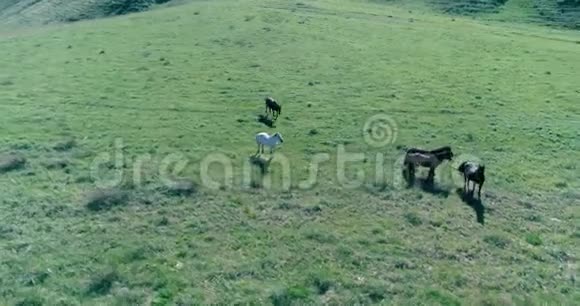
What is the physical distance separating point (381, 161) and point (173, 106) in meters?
12.8

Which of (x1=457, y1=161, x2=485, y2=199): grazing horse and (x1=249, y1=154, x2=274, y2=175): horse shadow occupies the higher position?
(x1=457, y1=161, x2=485, y2=199): grazing horse

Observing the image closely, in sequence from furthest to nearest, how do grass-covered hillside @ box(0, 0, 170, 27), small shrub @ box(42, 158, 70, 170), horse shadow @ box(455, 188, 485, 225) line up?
grass-covered hillside @ box(0, 0, 170, 27) < small shrub @ box(42, 158, 70, 170) < horse shadow @ box(455, 188, 485, 225)

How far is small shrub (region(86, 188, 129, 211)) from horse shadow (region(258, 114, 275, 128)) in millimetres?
9418

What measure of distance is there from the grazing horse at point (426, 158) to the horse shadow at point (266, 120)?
7.93 m

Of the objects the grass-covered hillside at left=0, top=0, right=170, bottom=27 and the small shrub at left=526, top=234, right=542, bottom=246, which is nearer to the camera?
the small shrub at left=526, top=234, right=542, bottom=246

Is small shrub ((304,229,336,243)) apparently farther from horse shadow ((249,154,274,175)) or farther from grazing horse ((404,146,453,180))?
grazing horse ((404,146,453,180))

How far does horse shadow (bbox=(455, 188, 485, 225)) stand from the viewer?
63.0 ft

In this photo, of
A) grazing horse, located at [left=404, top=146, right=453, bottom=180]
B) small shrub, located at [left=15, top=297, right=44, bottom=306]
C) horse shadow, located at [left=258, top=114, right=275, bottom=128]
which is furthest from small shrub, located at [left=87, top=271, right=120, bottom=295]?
horse shadow, located at [left=258, top=114, right=275, bottom=128]

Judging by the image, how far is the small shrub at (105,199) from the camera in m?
19.6

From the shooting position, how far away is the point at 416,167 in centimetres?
2281

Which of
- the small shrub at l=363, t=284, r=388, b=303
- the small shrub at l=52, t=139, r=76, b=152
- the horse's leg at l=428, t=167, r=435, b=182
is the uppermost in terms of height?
the small shrub at l=52, t=139, r=76, b=152

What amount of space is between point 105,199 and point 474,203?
507 inches

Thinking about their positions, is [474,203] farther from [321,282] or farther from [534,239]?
[321,282]

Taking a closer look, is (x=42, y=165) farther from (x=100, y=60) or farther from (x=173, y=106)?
(x=100, y=60)
